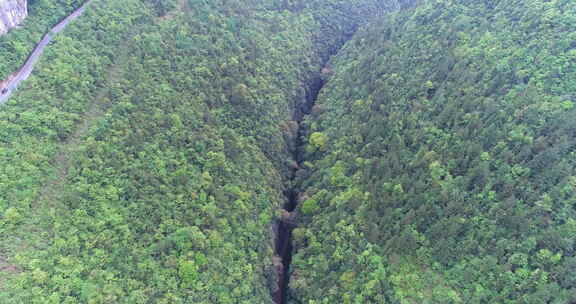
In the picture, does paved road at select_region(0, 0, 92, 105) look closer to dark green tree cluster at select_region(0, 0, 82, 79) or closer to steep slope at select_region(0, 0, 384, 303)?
dark green tree cluster at select_region(0, 0, 82, 79)

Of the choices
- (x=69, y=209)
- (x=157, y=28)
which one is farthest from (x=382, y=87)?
(x=69, y=209)

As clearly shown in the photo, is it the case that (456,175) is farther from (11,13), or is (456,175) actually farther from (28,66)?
(11,13)

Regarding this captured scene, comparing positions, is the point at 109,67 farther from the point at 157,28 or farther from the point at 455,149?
the point at 455,149

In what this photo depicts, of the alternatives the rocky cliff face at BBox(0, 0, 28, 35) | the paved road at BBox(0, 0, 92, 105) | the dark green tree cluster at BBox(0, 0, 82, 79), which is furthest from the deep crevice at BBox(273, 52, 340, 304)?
the rocky cliff face at BBox(0, 0, 28, 35)

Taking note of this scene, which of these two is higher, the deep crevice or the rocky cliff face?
the rocky cliff face

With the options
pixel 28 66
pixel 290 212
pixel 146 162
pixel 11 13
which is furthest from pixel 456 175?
pixel 11 13

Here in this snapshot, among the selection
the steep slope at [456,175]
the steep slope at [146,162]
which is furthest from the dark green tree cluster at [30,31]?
the steep slope at [456,175]

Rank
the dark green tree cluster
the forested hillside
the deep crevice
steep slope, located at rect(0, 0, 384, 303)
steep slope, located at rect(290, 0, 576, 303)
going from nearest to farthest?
steep slope, located at rect(0, 0, 384, 303) < the forested hillside < steep slope, located at rect(290, 0, 576, 303) < the dark green tree cluster < the deep crevice
